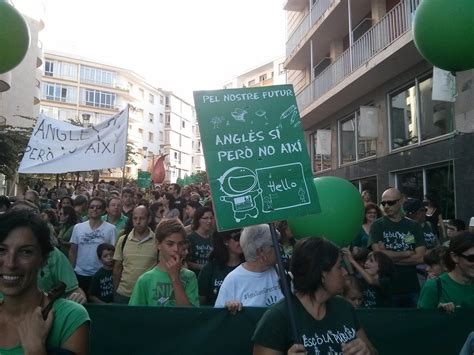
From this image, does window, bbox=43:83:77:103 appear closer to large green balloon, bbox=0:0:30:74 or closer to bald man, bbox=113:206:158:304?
large green balloon, bbox=0:0:30:74

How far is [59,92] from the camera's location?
210ft

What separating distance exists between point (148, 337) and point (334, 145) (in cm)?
1504

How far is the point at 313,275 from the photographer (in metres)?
2.50

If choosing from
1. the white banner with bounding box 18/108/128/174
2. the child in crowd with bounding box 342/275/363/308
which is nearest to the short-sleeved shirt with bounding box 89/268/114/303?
the child in crowd with bounding box 342/275/363/308

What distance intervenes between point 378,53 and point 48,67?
5942 cm

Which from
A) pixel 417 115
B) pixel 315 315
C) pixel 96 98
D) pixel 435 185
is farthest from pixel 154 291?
pixel 96 98

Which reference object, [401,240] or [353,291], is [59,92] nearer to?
[401,240]

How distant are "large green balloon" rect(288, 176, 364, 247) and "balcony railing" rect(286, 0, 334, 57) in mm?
13519

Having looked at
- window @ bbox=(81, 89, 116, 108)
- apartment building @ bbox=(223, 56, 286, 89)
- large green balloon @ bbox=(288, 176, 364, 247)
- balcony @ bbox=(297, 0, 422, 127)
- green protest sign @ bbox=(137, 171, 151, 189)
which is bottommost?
large green balloon @ bbox=(288, 176, 364, 247)

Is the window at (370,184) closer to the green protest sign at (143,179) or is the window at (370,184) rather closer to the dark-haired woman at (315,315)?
the green protest sign at (143,179)

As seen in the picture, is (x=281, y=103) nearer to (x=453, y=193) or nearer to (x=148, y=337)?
(x=148, y=337)

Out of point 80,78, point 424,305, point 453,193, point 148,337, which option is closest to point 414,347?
point 424,305

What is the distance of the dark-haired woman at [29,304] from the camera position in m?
1.92

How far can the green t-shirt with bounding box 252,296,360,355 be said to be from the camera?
2377 millimetres
